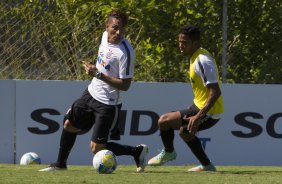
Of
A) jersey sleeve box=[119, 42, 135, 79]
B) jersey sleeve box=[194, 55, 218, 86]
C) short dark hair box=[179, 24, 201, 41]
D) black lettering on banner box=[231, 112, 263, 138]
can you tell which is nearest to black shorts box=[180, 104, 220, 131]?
jersey sleeve box=[194, 55, 218, 86]

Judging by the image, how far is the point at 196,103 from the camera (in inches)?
420

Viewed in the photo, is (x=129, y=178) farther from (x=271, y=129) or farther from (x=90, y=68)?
(x=271, y=129)

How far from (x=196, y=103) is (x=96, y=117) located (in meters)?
1.30

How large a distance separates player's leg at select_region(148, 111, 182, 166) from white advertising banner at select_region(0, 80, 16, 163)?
286cm

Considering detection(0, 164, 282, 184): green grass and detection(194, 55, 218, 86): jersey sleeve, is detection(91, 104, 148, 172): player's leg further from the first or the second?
detection(194, 55, 218, 86): jersey sleeve

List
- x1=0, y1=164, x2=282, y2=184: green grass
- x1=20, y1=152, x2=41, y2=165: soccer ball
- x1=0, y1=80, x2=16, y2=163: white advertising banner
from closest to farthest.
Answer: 1. x1=0, y1=164, x2=282, y2=184: green grass
2. x1=20, y1=152, x2=41, y2=165: soccer ball
3. x1=0, y1=80, x2=16, y2=163: white advertising banner

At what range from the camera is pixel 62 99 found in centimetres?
1323

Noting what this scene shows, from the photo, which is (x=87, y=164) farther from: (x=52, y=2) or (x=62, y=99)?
(x=52, y=2)

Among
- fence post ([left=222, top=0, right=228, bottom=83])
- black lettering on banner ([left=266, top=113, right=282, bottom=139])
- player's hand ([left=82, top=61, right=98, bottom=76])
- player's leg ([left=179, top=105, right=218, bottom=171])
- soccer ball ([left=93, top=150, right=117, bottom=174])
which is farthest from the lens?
fence post ([left=222, top=0, right=228, bottom=83])

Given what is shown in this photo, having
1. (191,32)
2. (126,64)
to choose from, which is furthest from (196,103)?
(126,64)

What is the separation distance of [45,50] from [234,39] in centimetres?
305

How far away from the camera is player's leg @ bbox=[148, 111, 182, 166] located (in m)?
10.8

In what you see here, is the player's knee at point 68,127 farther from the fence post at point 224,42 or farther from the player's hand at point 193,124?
the fence post at point 224,42

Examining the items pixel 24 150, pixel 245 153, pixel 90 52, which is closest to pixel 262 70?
pixel 245 153
